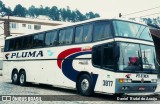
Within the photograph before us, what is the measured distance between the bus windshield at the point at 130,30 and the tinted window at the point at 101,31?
386 mm

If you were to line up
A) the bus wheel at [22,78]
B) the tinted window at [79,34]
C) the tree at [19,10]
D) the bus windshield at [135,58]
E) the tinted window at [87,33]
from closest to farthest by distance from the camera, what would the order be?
1. the bus windshield at [135,58]
2. the tinted window at [87,33]
3. the tinted window at [79,34]
4. the bus wheel at [22,78]
5. the tree at [19,10]

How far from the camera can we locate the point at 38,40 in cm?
1852

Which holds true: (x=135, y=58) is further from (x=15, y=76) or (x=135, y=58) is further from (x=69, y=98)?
(x=15, y=76)

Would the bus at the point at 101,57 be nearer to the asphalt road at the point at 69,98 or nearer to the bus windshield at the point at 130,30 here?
the bus windshield at the point at 130,30

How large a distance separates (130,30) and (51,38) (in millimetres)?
5607

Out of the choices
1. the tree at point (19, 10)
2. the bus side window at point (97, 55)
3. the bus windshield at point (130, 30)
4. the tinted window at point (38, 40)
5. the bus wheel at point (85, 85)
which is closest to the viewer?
the bus windshield at point (130, 30)

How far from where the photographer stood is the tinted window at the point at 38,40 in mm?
18025

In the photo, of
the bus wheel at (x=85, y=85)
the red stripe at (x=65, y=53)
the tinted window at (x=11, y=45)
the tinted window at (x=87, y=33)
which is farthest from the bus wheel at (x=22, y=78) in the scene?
the tinted window at (x=87, y=33)

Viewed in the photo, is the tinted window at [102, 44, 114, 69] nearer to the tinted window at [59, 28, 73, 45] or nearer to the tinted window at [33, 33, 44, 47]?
the tinted window at [59, 28, 73, 45]

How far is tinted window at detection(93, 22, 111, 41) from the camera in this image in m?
12.7

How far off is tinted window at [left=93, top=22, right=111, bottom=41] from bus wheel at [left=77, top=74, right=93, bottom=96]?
197cm

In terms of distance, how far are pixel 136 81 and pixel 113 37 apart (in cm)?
216

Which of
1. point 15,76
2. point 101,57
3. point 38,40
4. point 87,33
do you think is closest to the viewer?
point 101,57

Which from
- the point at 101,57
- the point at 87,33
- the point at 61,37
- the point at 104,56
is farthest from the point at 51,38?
the point at 104,56
